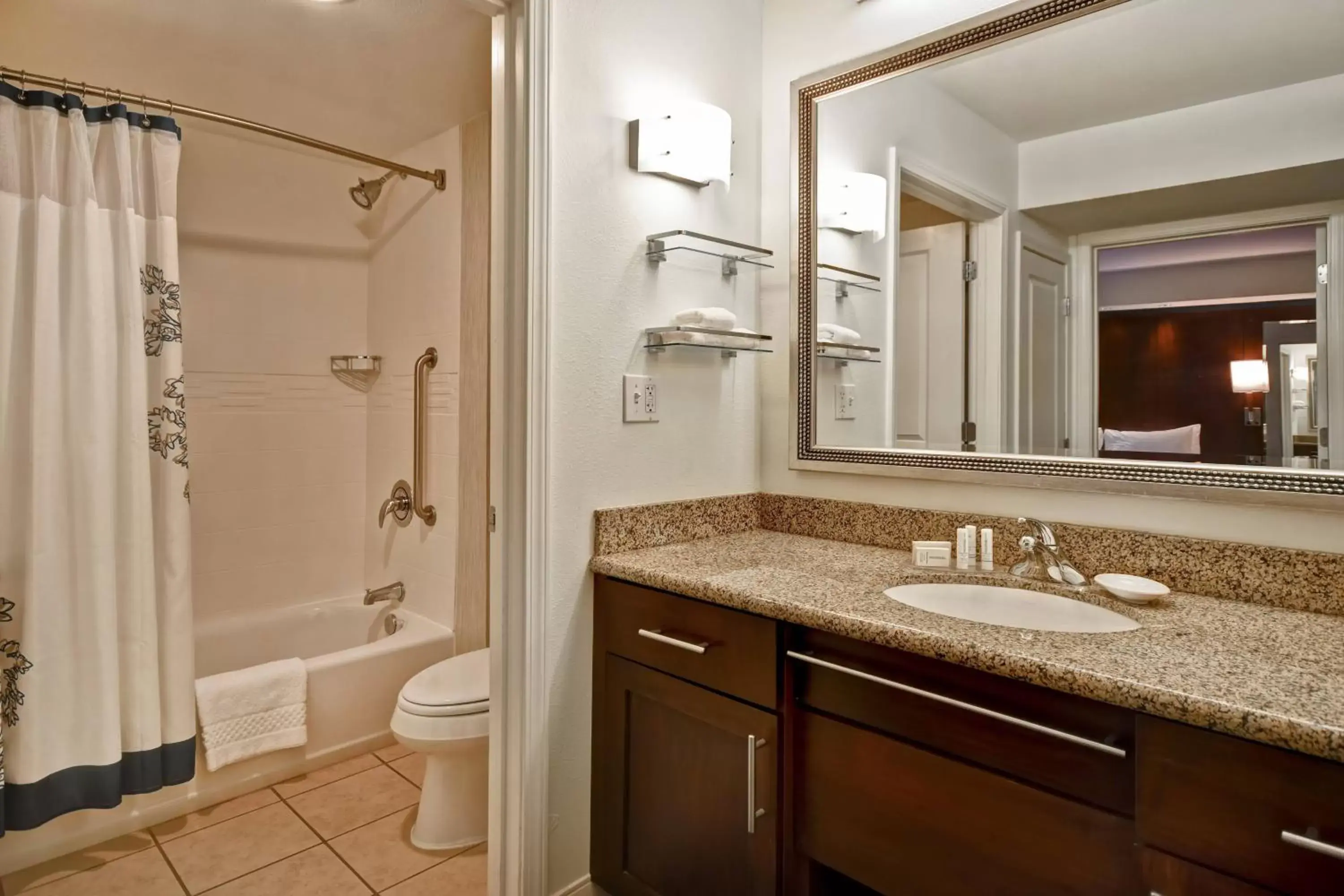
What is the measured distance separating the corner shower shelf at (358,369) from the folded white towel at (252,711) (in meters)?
1.30

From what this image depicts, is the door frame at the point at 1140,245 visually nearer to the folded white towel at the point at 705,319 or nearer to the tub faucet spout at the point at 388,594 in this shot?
the folded white towel at the point at 705,319

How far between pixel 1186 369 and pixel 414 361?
258 cm

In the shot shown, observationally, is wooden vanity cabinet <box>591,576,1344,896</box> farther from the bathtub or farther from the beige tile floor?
the bathtub

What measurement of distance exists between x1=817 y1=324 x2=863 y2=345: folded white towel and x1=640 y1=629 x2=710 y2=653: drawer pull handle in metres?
0.91

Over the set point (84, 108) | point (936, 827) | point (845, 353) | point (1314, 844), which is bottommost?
point (936, 827)

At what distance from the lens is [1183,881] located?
858mm

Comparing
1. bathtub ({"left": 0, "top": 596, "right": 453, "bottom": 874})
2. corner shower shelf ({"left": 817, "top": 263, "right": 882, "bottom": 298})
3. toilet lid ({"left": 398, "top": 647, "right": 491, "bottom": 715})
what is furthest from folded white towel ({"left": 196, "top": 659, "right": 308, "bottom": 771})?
corner shower shelf ({"left": 817, "top": 263, "right": 882, "bottom": 298})

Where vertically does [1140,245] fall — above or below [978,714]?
above

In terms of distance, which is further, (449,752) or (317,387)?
(317,387)

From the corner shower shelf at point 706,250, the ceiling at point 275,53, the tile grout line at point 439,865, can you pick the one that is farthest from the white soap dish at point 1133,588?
the ceiling at point 275,53

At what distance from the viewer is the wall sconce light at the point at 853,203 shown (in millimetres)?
1817

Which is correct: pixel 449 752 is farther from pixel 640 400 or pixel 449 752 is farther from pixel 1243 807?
pixel 1243 807

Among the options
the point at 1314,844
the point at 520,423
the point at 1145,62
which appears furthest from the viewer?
the point at 520,423

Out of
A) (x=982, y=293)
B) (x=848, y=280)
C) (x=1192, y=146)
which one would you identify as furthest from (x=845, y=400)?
(x=1192, y=146)
